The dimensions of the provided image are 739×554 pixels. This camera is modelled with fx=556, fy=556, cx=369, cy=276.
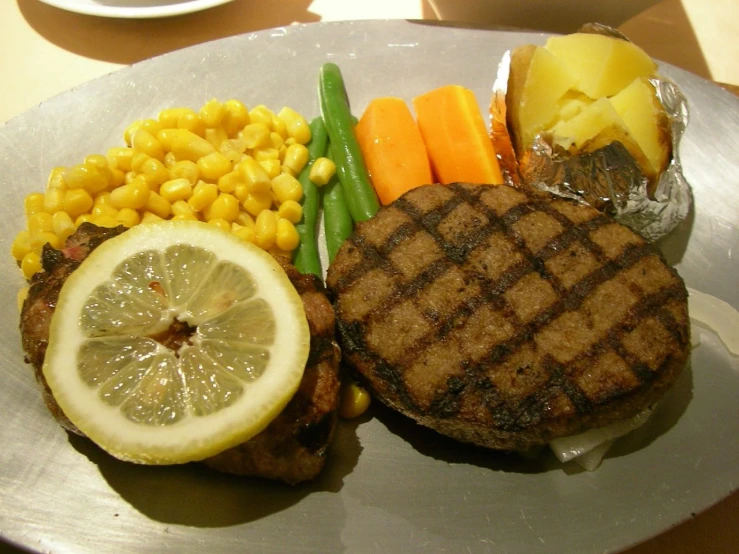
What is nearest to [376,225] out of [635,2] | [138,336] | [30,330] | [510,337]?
[510,337]

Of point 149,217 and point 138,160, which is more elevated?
point 138,160

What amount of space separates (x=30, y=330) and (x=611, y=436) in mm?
2156

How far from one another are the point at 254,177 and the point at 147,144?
21.5 inches

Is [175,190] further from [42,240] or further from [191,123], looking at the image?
[42,240]

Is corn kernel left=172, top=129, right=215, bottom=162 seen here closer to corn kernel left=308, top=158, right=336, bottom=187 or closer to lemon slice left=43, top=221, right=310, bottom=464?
corn kernel left=308, top=158, right=336, bottom=187

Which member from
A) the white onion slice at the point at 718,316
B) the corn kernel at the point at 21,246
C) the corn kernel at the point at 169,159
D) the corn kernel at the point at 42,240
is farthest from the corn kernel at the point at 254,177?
the white onion slice at the point at 718,316

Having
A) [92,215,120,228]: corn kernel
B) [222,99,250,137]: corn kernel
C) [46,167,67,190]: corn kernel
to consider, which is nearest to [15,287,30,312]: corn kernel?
[92,215,120,228]: corn kernel

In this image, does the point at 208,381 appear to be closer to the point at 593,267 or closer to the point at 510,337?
the point at 510,337

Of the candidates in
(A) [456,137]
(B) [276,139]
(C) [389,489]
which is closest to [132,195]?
(B) [276,139]

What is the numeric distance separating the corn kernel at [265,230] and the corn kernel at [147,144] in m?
0.60

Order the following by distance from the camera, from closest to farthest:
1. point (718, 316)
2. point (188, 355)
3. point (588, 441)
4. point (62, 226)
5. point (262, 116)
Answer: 1. point (188, 355)
2. point (588, 441)
3. point (718, 316)
4. point (62, 226)
5. point (262, 116)

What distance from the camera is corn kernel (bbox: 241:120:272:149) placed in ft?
9.18

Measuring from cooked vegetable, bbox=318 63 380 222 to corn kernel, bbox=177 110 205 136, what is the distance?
2.12ft

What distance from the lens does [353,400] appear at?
7.20 feet
